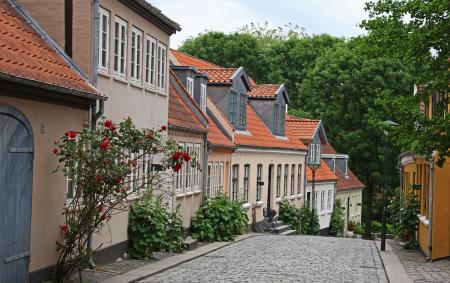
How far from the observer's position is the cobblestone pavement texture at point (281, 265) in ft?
54.3

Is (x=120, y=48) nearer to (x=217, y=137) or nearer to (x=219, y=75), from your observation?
(x=217, y=137)

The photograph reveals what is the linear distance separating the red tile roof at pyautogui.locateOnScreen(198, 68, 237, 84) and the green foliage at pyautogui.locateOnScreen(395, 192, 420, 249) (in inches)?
368

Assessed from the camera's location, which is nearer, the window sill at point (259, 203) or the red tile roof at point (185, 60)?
the red tile roof at point (185, 60)

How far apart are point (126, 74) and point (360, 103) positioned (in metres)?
35.4

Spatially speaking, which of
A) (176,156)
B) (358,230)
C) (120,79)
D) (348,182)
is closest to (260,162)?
(120,79)

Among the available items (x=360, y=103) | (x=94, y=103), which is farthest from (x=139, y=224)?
(x=360, y=103)

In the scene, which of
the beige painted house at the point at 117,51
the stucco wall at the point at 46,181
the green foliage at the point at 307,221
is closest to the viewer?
the stucco wall at the point at 46,181

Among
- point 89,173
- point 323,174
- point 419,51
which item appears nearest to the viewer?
point 89,173

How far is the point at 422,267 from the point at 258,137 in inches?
666

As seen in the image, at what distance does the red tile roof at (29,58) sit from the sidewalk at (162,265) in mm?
3417

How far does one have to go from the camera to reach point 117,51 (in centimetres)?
1755

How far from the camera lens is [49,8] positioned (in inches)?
612

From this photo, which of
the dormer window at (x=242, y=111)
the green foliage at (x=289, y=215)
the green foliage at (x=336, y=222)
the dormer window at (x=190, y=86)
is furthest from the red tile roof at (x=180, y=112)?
the green foliage at (x=336, y=222)

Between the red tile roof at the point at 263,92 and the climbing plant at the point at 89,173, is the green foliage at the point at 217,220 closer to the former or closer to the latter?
the climbing plant at the point at 89,173
